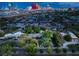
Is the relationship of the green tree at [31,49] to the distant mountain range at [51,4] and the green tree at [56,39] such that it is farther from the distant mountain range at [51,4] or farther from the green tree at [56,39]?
the distant mountain range at [51,4]

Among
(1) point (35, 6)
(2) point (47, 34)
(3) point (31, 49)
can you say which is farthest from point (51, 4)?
(3) point (31, 49)

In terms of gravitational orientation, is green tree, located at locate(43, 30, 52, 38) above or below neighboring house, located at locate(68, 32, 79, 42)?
above

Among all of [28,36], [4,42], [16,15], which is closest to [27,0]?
[16,15]

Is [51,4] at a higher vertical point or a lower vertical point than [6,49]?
higher

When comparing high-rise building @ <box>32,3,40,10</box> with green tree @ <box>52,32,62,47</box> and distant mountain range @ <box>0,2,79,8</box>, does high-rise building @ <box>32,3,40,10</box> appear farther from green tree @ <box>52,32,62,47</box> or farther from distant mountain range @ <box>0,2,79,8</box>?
green tree @ <box>52,32,62,47</box>

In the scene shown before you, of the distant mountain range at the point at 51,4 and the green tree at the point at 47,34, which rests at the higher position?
the distant mountain range at the point at 51,4

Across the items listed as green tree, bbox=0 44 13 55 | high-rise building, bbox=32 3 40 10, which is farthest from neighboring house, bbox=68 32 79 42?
green tree, bbox=0 44 13 55

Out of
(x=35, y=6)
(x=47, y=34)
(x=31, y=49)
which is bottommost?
(x=31, y=49)

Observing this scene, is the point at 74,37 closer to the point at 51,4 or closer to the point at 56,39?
the point at 56,39

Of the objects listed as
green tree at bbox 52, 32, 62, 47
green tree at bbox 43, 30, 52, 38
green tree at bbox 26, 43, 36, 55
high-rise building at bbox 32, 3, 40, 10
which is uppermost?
high-rise building at bbox 32, 3, 40, 10

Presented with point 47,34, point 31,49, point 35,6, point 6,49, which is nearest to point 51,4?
point 35,6

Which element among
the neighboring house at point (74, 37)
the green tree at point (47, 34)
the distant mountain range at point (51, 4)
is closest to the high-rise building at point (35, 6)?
the distant mountain range at point (51, 4)

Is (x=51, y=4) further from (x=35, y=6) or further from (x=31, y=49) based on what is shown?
(x=31, y=49)
